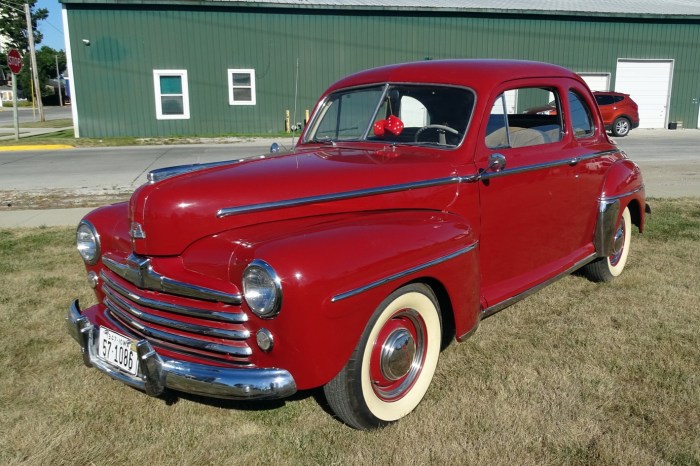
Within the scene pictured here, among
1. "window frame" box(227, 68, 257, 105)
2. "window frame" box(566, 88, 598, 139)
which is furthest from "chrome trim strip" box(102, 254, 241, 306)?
"window frame" box(227, 68, 257, 105)

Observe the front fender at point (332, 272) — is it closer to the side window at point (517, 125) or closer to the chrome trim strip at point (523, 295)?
the chrome trim strip at point (523, 295)

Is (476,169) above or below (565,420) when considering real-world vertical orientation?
above

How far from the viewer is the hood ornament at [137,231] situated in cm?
265

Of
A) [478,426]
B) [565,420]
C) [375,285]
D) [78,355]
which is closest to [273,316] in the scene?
[375,285]

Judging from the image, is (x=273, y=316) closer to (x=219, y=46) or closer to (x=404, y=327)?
(x=404, y=327)

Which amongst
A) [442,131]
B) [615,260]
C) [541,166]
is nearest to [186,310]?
[442,131]

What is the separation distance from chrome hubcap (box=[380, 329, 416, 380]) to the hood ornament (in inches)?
49.2

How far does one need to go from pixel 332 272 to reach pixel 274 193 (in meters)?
0.64

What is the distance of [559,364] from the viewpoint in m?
3.26

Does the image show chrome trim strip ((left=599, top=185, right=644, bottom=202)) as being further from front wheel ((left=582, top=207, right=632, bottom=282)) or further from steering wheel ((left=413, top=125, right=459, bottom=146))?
steering wheel ((left=413, top=125, right=459, bottom=146))

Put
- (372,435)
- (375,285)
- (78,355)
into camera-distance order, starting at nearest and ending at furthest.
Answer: (375,285) → (372,435) → (78,355)

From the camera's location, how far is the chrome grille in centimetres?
236

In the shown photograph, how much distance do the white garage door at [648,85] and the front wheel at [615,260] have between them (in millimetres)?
19735

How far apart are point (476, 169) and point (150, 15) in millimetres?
17692
